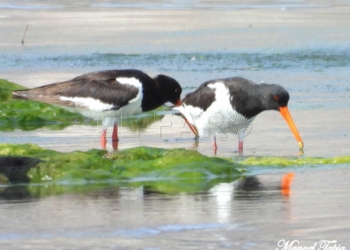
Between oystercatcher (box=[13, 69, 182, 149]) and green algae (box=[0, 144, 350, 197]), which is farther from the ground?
oystercatcher (box=[13, 69, 182, 149])

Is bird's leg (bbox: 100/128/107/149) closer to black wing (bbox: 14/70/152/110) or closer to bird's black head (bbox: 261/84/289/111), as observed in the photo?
black wing (bbox: 14/70/152/110)

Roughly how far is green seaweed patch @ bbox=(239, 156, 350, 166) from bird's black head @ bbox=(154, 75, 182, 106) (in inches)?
119

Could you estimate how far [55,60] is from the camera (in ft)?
61.7

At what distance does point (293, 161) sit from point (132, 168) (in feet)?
5.23

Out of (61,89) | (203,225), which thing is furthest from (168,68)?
(203,225)

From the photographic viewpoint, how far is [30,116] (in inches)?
521

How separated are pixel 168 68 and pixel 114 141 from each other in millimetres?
5815

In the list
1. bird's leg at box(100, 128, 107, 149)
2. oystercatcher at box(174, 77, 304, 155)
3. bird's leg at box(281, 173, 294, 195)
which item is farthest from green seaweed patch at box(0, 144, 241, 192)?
bird's leg at box(100, 128, 107, 149)

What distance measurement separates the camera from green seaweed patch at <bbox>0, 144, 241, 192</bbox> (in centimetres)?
842

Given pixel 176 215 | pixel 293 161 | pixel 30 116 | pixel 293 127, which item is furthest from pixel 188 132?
pixel 176 215

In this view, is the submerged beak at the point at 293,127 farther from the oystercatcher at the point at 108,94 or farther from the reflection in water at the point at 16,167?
the reflection in water at the point at 16,167

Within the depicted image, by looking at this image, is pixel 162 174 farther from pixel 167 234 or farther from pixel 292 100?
pixel 292 100

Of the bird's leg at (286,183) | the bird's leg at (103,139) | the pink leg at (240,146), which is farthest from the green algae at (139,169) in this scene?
the bird's leg at (103,139)

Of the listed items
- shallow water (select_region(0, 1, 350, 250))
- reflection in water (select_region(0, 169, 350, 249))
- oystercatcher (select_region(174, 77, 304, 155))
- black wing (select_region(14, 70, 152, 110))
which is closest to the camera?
reflection in water (select_region(0, 169, 350, 249))
